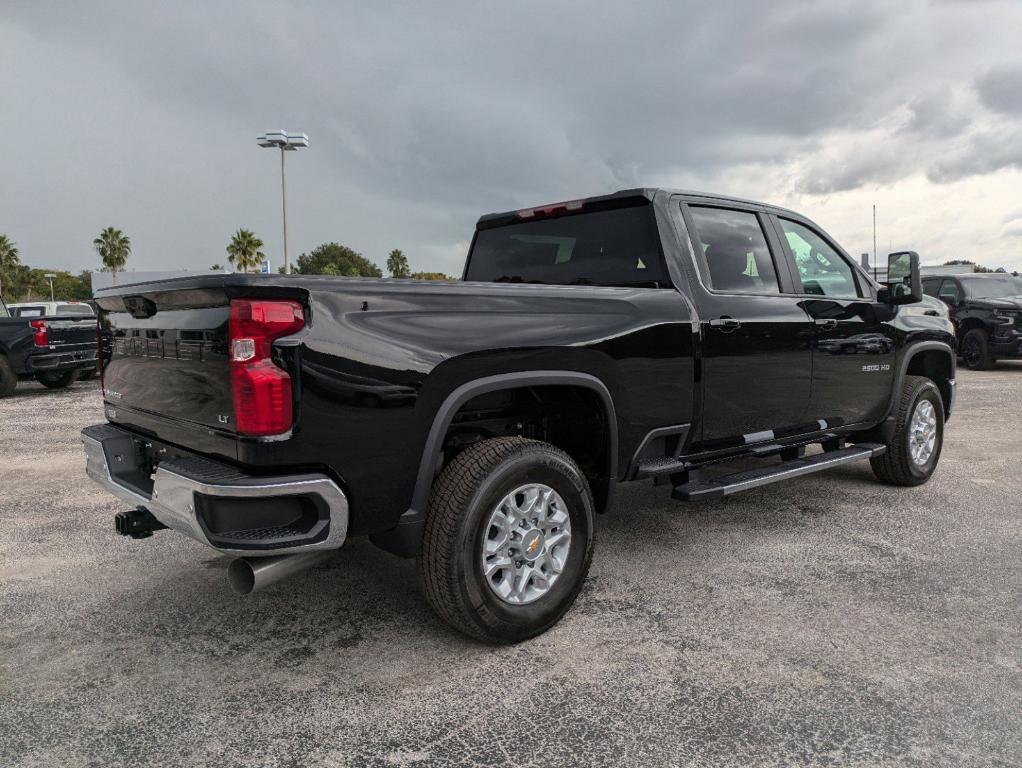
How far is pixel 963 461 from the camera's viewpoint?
6.58 metres

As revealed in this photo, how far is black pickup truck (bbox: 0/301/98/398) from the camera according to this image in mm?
11430

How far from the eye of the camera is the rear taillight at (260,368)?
244 centimetres

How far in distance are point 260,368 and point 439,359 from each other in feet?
2.17

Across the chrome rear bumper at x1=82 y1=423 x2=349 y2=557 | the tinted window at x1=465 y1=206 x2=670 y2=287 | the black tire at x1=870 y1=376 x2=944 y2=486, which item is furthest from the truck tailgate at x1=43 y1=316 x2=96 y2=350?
the black tire at x1=870 y1=376 x2=944 y2=486

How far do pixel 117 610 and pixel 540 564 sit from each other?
6.57ft

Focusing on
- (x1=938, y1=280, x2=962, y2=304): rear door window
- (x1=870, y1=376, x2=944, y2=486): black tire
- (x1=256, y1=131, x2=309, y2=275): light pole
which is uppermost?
(x1=256, y1=131, x2=309, y2=275): light pole

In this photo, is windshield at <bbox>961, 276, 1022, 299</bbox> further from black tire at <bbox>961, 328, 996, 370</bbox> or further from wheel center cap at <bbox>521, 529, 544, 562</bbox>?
wheel center cap at <bbox>521, 529, 544, 562</bbox>

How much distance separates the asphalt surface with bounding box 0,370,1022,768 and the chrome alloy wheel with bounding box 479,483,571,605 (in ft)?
0.85

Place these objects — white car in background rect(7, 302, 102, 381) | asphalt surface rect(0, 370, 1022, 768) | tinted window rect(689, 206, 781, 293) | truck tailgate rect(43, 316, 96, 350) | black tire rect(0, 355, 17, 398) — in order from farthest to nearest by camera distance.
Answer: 1. white car in background rect(7, 302, 102, 381)
2. black tire rect(0, 355, 17, 398)
3. truck tailgate rect(43, 316, 96, 350)
4. tinted window rect(689, 206, 781, 293)
5. asphalt surface rect(0, 370, 1022, 768)

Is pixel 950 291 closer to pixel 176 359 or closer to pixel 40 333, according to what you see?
pixel 176 359

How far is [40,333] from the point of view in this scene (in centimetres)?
1144

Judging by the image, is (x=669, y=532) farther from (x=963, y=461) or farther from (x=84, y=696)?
(x=963, y=461)

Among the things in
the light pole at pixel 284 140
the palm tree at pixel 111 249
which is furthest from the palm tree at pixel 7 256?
the light pole at pixel 284 140

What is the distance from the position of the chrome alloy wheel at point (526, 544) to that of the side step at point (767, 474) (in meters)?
0.85
